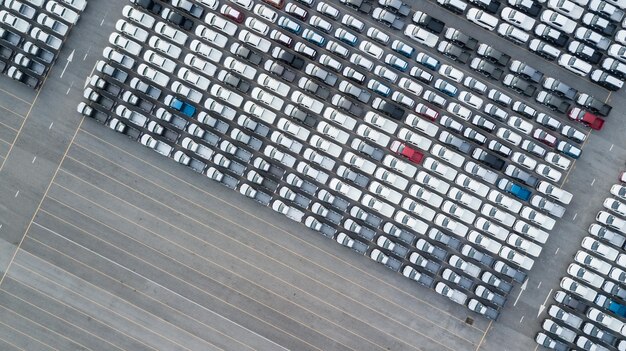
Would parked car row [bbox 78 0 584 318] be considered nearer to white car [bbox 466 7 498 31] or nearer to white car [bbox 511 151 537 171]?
white car [bbox 511 151 537 171]

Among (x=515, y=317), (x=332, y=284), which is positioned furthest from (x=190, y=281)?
(x=515, y=317)

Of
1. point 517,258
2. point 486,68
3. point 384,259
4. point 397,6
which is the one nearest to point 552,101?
point 486,68

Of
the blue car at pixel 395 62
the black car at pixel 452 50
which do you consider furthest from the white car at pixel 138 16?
the black car at pixel 452 50

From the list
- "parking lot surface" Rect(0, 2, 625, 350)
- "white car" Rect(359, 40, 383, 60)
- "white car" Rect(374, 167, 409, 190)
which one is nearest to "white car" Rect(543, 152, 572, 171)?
"parking lot surface" Rect(0, 2, 625, 350)

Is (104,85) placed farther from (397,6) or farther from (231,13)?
(397,6)

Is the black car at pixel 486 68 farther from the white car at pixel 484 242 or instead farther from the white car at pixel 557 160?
the white car at pixel 484 242
